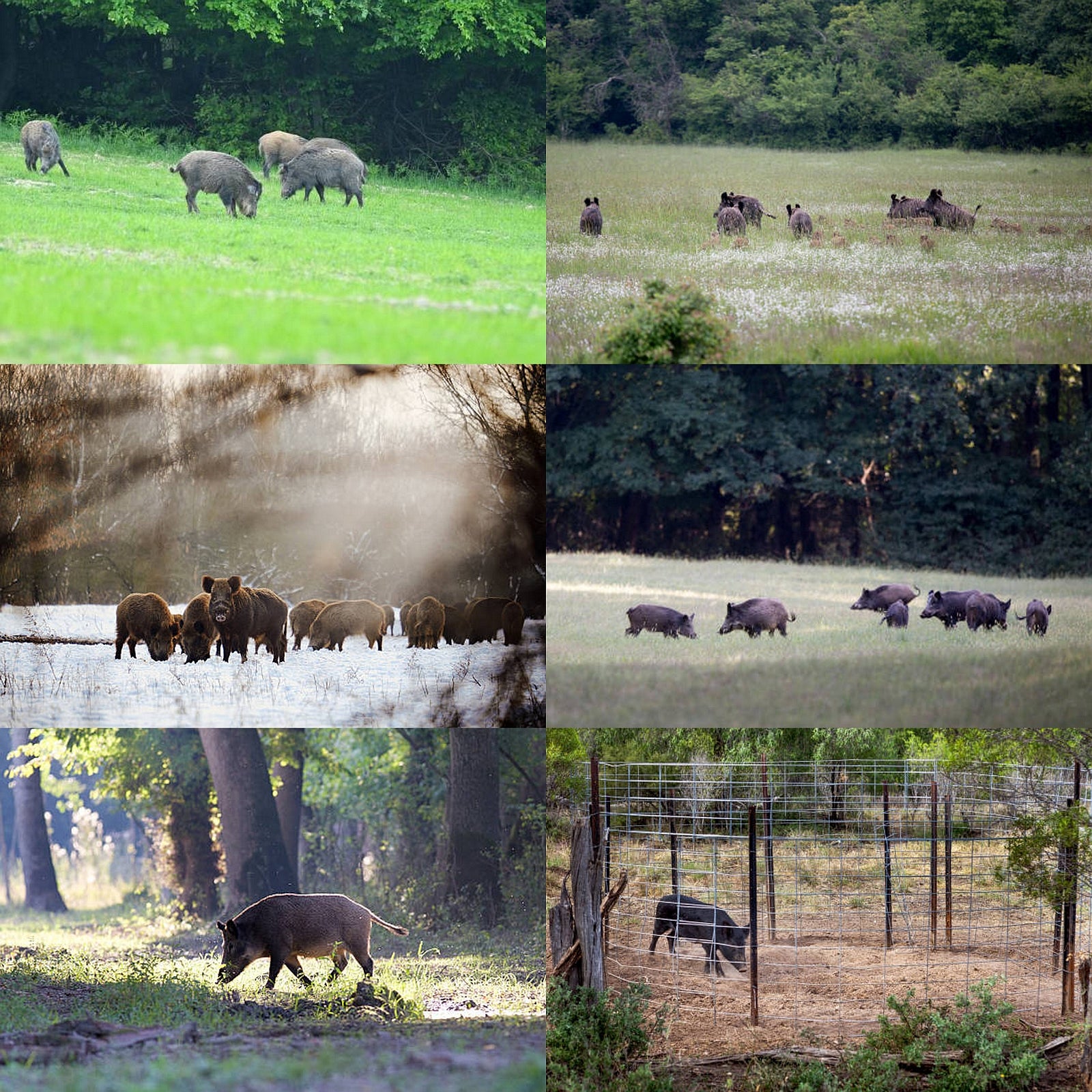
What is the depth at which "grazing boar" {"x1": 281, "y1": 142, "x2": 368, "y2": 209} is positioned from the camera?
36.1 ft

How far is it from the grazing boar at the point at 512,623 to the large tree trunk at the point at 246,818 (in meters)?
2.61

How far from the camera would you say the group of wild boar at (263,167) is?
424 inches

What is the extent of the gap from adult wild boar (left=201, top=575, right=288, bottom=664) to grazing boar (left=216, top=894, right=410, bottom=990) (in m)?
1.85

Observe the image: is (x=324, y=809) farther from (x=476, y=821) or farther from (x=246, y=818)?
(x=476, y=821)

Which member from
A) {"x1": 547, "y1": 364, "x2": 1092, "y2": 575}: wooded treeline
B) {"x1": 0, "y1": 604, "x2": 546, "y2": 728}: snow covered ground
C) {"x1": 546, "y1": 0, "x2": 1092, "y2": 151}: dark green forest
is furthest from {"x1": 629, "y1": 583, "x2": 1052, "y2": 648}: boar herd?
{"x1": 546, "y1": 0, "x2": 1092, "y2": 151}: dark green forest

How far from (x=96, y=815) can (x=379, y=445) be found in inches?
180

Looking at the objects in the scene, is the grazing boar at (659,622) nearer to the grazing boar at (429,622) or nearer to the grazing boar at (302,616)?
the grazing boar at (429,622)

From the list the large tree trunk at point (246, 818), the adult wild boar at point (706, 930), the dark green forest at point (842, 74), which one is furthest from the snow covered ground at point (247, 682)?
the dark green forest at point (842, 74)

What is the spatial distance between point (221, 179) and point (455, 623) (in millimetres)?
4200

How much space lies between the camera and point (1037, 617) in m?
10.5

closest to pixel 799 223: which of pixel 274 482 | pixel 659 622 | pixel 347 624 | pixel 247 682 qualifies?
pixel 659 622

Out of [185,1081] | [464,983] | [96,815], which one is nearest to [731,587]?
[464,983]

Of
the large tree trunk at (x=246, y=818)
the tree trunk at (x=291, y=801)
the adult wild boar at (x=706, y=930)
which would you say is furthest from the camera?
the tree trunk at (x=291, y=801)

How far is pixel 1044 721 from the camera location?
10.3m
